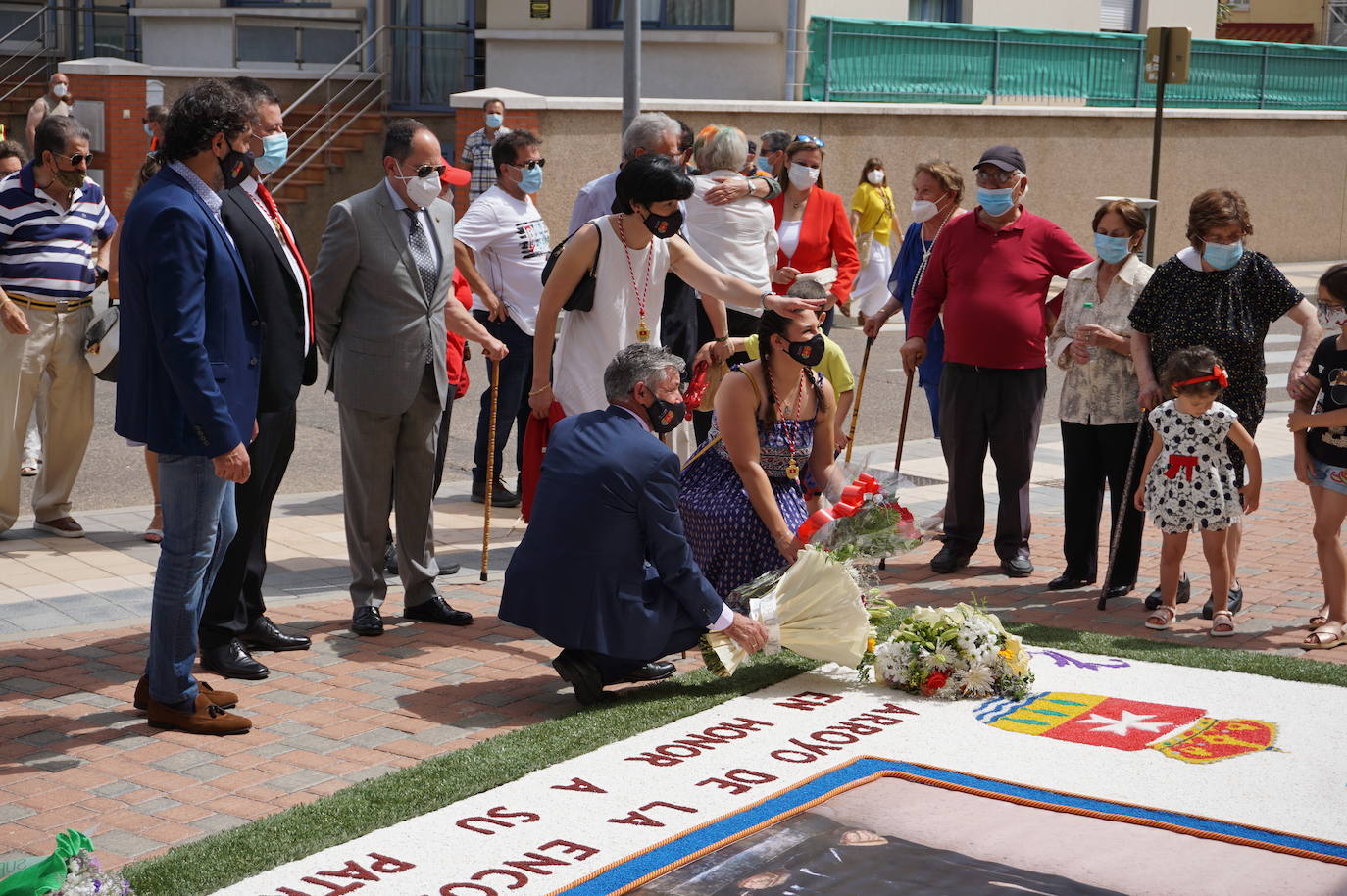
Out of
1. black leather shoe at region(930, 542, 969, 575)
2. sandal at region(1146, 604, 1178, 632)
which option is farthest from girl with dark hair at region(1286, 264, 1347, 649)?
black leather shoe at region(930, 542, 969, 575)

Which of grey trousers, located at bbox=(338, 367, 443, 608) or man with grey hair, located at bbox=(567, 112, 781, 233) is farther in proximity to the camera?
man with grey hair, located at bbox=(567, 112, 781, 233)

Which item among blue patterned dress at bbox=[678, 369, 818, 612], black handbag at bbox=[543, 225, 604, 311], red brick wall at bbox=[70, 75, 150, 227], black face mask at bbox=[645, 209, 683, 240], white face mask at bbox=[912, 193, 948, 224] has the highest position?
red brick wall at bbox=[70, 75, 150, 227]

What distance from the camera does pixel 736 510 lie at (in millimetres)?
6562

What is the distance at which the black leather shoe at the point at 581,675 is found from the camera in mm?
5859

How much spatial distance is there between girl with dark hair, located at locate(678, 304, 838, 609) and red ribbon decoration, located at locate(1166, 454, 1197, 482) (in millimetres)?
1443

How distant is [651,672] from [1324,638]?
281 centimetres

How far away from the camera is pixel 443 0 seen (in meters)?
23.2

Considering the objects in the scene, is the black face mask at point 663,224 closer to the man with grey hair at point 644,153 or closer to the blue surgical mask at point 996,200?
the man with grey hair at point 644,153

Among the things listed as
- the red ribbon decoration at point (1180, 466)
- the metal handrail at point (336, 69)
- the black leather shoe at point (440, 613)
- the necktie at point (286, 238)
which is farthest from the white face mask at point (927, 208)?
the metal handrail at point (336, 69)

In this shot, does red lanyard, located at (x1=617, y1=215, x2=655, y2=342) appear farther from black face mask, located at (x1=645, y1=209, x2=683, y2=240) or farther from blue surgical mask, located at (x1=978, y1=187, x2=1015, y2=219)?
blue surgical mask, located at (x1=978, y1=187, x2=1015, y2=219)

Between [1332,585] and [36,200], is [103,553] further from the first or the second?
[1332,585]

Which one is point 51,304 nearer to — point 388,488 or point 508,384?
point 508,384

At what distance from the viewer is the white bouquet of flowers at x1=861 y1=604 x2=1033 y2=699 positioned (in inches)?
233

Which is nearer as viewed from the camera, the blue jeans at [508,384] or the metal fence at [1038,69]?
the blue jeans at [508,384]
